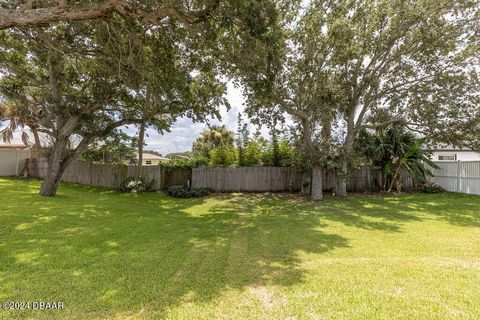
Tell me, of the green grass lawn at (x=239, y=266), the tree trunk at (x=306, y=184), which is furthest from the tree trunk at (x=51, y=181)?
the tree trunk at (x=306, y=184)

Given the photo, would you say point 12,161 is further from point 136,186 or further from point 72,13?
point 72,13

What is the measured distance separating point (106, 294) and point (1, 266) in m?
2.04

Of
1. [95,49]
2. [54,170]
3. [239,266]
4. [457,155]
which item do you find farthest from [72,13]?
[457,155]

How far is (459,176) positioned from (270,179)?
9.82 meters

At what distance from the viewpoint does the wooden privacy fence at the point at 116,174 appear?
13797mm

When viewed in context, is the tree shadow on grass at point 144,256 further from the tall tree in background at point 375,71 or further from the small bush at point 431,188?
the small bush at point 431,188

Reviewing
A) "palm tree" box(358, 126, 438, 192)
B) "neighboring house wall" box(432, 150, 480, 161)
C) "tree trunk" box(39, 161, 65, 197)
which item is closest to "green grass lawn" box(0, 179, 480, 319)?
"tree trunk" box(39, 161, 65, 197)

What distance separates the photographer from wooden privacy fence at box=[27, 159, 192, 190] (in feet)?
45.3

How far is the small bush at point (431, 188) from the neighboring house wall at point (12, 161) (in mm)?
26761

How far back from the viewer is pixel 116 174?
14234 mm

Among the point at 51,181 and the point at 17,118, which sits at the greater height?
the point at 17,118

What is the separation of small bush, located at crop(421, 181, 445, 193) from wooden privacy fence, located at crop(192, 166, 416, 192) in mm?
704

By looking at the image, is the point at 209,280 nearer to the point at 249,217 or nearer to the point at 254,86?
the point at 249,217

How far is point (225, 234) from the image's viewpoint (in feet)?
18.5
